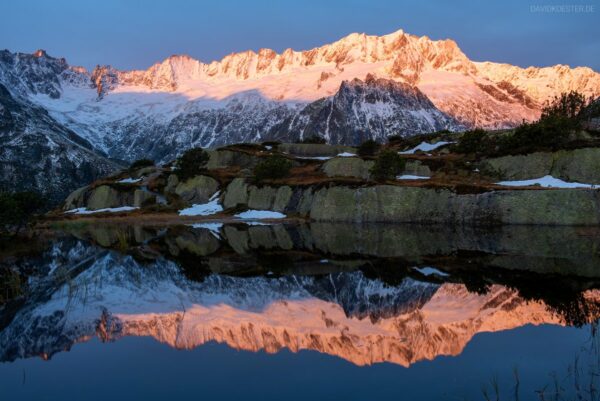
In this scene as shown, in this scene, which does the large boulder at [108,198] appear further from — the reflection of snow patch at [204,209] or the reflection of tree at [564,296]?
the reflection of tree at [564,296]

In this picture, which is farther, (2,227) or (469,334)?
(2,227)

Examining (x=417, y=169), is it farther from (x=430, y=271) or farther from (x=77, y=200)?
(x=77, y=200)

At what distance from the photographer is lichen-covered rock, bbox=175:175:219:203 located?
11193 centimetres

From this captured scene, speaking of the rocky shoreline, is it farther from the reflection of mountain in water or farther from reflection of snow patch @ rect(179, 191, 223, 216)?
the reflection of mountain in water

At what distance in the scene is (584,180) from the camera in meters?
71.9

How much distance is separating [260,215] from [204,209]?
16695mm

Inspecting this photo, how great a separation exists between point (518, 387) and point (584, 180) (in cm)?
6919

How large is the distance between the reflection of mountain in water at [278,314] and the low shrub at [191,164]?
287 ft

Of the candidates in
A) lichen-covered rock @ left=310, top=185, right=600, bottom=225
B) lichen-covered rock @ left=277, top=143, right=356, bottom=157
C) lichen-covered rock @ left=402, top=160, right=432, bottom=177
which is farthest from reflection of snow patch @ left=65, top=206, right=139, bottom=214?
lichen-covered rock @ left=402, top=160, right=432, bottom=177

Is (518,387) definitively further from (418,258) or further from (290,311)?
(418,258)

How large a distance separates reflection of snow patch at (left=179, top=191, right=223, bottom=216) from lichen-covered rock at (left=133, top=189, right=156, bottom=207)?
13.8 m

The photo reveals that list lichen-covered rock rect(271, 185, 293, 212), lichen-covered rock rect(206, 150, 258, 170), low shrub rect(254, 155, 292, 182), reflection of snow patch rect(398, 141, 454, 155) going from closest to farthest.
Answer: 1. lichen-covered rock rect(271, 185, 293, 212)
2. low shrub rect(254, 155, 292, 182)
3. reflection of snow patch rect(398, 141, 454, 155)
4. lichen-covered rock rect(206, 150, 258, 170)

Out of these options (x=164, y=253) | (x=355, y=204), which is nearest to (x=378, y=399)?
(x=164, y=253)

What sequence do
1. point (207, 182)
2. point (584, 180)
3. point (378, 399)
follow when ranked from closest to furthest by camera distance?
point (378, 399)
point (584, 180)
point (207, 182)
